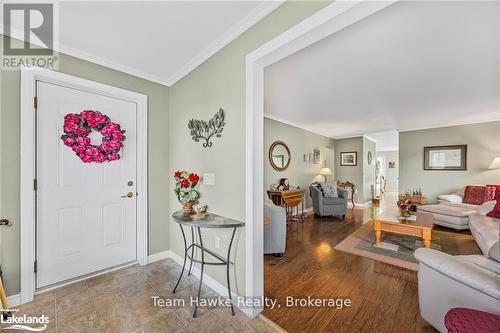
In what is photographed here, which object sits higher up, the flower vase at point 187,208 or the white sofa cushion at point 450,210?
the flower vase at point 187,208

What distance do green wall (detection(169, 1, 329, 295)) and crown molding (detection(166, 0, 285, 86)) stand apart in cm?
4

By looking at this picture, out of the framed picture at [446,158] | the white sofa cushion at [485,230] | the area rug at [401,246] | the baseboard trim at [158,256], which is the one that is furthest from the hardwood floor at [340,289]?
the framed picture at [446,158]

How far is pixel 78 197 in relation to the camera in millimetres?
2166

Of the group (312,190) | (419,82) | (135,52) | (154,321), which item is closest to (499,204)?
(419,82)

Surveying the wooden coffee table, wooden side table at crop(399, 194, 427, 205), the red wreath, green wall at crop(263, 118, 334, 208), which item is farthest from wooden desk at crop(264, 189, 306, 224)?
the red wreath

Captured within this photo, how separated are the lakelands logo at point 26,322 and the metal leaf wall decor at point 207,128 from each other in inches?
77.0

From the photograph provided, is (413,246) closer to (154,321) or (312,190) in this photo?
(312,190)

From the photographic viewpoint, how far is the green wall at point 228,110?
61.5 inches

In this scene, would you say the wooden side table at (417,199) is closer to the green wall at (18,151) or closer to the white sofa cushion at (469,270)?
the white sofa cushion at (469,270)

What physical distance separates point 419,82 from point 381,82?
0.48 meters

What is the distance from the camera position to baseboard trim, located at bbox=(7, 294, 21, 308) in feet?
5.81

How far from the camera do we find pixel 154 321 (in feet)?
5.35

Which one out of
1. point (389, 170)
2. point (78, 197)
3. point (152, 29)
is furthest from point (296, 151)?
point (389, 170)

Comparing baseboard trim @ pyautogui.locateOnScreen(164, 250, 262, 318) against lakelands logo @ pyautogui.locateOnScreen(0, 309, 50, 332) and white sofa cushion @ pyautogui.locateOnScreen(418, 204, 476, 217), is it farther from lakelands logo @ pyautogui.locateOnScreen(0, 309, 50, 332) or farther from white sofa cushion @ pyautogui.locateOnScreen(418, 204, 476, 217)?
white sofa cushion @ pyautogui.locateOnScreen(418, 204, 476, 217)
